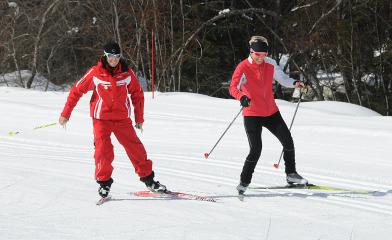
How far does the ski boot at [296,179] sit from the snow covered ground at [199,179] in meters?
0.10

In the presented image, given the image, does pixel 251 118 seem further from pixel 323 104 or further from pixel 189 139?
pixel 323 104

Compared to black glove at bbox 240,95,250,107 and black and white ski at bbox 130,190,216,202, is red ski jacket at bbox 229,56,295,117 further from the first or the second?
black and white ski at bbox 130,190,216,202

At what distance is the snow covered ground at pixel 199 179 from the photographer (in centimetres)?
464

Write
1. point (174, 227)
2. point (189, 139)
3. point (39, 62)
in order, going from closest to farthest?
point (174, 227) → point (189, 139) → point (39, 62)

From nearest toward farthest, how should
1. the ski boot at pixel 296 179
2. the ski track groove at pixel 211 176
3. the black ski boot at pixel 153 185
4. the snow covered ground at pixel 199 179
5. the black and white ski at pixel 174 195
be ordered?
the snow covered ground at pixel 199 179 → the ski track groove at pixel 211 176 → the black and white ski at pixel 174 195 → the black ski boot at pixel 153 185 → the ski boot at pixel 296 179

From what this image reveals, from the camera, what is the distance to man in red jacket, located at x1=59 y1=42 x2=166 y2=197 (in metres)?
5.44

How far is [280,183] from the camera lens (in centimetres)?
656

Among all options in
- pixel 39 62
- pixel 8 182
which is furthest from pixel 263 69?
pixel 39 62

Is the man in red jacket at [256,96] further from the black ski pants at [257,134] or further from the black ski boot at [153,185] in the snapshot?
the black ski boot at [153,185]

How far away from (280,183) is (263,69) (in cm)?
148

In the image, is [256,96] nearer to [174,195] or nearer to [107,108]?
[174,195]

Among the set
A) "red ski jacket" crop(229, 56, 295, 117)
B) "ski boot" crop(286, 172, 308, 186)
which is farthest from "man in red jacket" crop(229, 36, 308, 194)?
"ski boot" crop(286, 172, 308, 186)

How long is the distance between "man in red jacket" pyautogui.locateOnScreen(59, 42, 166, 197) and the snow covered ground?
1.35 ft

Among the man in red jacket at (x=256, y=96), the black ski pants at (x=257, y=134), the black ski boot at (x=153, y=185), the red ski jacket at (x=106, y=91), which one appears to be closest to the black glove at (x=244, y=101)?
the man in red jacket at (x=256, y=96)
